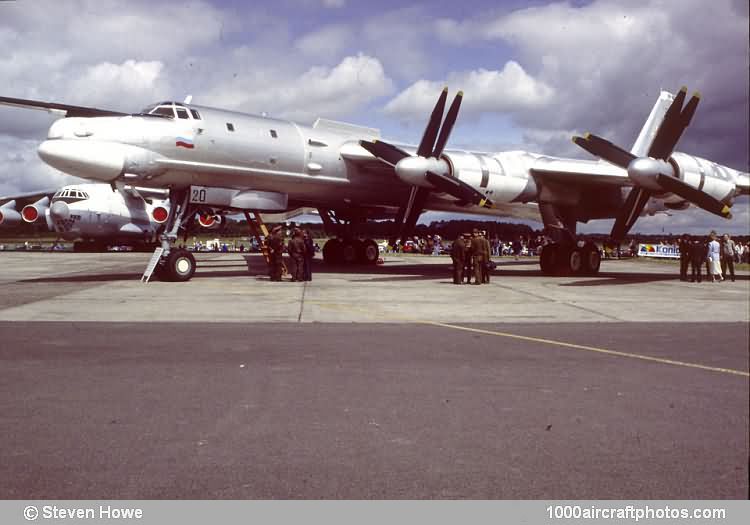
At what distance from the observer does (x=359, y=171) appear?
2159 centimetres

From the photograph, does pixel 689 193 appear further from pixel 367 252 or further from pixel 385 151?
pixel 367 252

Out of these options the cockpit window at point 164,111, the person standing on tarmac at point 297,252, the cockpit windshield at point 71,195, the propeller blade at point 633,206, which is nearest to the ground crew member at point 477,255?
the propeller blade at point 633,206

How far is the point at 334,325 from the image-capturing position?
10445 millimetres

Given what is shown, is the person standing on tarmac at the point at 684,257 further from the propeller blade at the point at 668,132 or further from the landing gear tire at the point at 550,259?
the landing gear tire at the point at 550,259


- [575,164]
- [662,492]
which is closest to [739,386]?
[662,492]

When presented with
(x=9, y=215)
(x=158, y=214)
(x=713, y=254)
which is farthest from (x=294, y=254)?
(x=9, y=215)

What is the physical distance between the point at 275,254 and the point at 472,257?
19.4ft

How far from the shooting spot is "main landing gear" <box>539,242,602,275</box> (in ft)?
74.1

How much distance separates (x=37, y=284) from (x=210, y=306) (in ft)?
26.8

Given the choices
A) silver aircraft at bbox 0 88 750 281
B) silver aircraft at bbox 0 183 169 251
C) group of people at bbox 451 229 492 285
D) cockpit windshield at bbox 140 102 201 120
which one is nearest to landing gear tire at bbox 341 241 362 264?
silver aircraft at bbox 0 88 750 281

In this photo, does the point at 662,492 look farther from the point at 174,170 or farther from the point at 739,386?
the point at 174,170

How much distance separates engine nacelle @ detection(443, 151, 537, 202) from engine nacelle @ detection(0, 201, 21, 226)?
1405 inches

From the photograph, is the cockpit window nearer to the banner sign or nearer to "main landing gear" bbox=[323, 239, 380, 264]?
"main landing gear" bbox=[323, 239, 380, 264]

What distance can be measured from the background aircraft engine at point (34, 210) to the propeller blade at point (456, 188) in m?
34.0
